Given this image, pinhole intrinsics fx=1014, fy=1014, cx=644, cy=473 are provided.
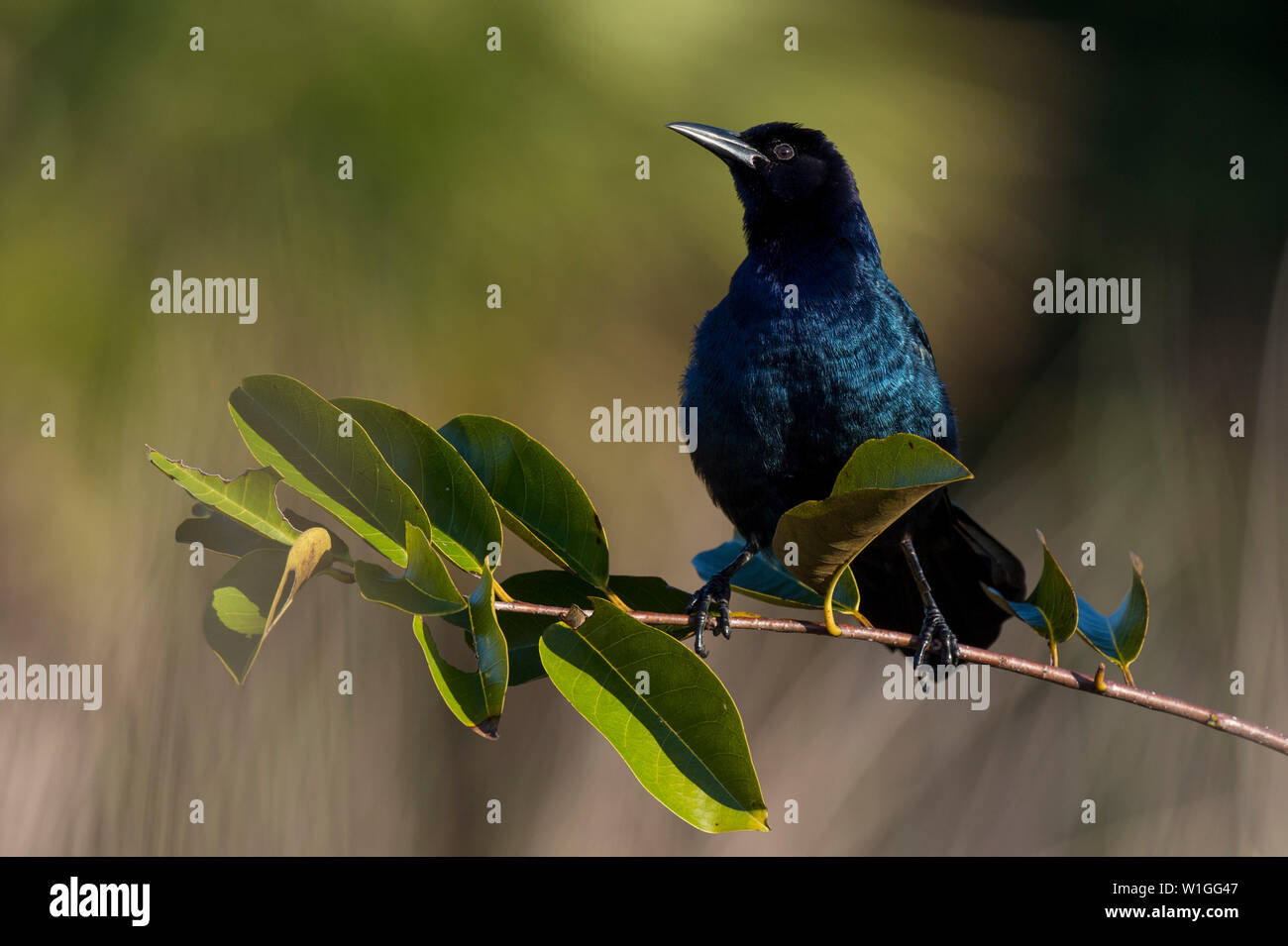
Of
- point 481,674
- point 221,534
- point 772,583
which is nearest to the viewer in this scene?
point 481,674

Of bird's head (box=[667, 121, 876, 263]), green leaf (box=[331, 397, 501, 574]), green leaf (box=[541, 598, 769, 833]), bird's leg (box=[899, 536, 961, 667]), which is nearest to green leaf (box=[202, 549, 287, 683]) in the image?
green leaf (box=[331, 397, 501, 574])

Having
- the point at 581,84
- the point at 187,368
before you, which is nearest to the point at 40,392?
the point at 187,368

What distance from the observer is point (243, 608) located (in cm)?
101

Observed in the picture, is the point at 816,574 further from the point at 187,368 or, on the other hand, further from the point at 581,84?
the point at 581,84

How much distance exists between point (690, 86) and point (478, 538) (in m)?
2.12

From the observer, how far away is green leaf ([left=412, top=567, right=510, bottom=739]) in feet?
3.01

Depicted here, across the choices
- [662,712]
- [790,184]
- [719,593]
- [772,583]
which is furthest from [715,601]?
[790,184]

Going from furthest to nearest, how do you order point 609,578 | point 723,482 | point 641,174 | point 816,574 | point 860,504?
1. point 641,174
2. point 723,482
3. point 609,578
4. point 816,574
5. point 860,504

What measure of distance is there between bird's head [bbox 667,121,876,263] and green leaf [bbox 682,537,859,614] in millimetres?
746

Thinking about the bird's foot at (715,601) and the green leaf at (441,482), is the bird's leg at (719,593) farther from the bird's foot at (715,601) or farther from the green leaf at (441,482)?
the green leaf at (441,482)

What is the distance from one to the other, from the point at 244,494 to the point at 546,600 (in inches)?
14.8

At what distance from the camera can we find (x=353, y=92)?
8.41ft

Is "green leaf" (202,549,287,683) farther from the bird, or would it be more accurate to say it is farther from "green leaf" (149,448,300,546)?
the bird

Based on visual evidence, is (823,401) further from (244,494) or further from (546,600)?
(244,494)
